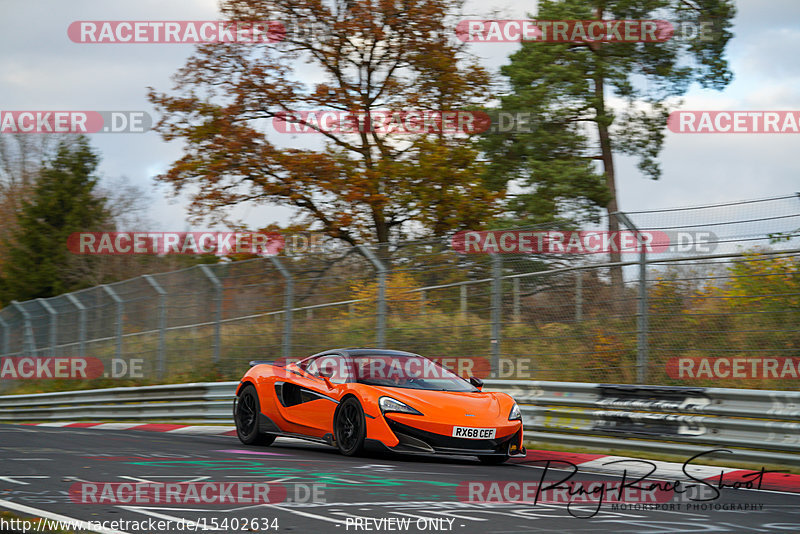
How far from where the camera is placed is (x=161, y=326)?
2066cm

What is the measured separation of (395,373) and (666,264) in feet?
11.2

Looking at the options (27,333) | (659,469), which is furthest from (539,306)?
(27,333)

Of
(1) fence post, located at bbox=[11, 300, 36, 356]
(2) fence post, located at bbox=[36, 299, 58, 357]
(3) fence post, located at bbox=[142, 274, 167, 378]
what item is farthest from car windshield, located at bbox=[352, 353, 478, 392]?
(1) fence post, located at bbox=[11, 300, 36, 356]

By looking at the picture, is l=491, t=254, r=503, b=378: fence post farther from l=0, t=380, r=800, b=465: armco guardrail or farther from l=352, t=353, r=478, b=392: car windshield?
l=352, t=353, r=478, b=392: car windshield

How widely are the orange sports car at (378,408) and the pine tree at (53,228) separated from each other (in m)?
41.0

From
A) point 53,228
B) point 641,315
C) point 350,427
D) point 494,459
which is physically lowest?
point 494,459

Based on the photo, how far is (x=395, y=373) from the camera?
1089 centimetres

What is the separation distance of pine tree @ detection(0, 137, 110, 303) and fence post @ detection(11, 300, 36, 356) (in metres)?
22.7

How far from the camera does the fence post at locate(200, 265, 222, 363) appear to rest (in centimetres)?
1850

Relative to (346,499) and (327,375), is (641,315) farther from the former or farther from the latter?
(346,499)

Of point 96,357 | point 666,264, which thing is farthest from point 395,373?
point 96,357

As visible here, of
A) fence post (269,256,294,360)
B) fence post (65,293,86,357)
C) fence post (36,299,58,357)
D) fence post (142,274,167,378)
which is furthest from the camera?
fence post (36,299,58,357)

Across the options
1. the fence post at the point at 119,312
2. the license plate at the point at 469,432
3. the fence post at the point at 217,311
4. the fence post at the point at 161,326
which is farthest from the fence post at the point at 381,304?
the fence post at the point at 119,312

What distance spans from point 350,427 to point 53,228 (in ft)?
145
